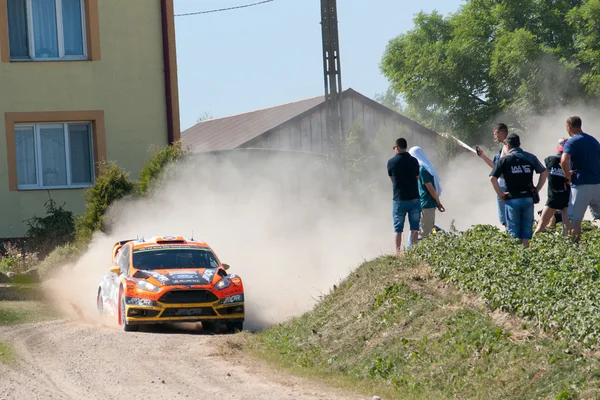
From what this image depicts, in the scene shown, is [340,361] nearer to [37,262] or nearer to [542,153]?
[37,262]

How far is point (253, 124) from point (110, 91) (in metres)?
25.0

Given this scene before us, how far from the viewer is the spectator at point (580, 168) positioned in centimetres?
1515

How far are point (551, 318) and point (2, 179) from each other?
1932cm

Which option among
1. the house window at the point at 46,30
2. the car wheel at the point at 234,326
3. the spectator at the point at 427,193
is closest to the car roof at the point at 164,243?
the car wheel at the point at 234,326

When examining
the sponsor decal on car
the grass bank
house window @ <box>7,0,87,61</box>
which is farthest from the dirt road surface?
house window @ <box>7,0,87,61</box>

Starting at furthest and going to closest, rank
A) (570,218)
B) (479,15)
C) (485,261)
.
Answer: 1. (479,15)
2. (570,218)
3. (485,261)

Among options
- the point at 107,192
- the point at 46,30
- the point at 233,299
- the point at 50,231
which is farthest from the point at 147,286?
the point at 46,30

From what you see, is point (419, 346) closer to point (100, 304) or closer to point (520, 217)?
point (520, 217)

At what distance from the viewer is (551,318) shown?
11.2 meters

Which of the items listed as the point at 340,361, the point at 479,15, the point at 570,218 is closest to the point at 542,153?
the point at 479,15

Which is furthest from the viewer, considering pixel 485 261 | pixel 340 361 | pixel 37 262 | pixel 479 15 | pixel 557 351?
pixel 479 15

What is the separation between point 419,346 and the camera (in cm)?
1216

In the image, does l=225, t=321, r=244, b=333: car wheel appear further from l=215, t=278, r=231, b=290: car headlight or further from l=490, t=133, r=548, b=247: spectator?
l=490, t=133, r=548, b=247: spectator

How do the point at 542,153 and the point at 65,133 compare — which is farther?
the point at 542,153
